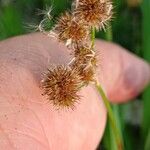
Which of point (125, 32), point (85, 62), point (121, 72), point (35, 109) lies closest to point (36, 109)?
point (35, 109)

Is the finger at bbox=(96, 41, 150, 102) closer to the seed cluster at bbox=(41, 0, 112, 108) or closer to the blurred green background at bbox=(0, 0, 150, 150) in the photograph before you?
→ the blurred green background at bbox=(0, 0, 150, 150)

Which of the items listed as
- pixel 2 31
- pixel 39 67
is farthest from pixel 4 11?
pixel 39 67

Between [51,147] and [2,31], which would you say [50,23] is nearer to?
[51,147]

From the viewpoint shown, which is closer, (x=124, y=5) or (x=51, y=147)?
(x=51, y=147)

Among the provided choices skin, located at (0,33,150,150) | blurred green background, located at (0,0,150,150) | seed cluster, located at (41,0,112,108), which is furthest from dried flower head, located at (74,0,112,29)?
blurred green background, located at (0,0,150,150)

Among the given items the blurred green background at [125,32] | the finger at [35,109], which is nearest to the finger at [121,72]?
the blurred green background at [125,32]

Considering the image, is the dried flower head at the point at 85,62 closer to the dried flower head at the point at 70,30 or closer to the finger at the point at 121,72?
the dried flower head at the point at 70,30
